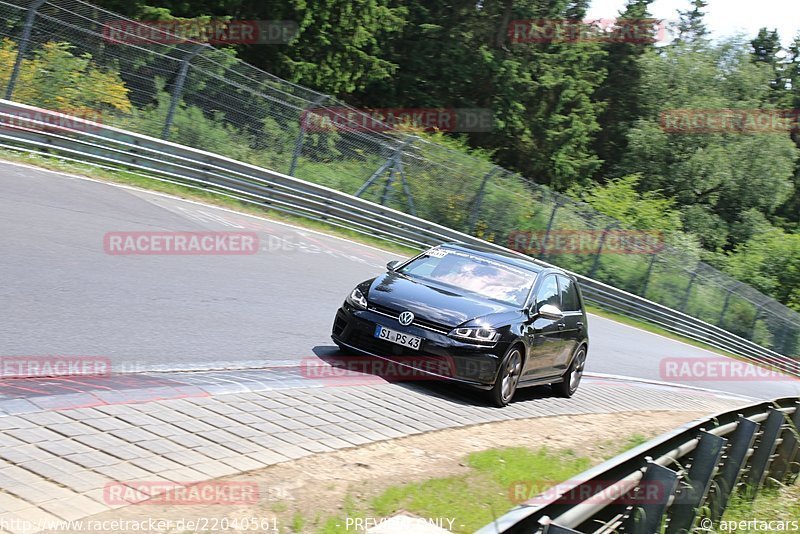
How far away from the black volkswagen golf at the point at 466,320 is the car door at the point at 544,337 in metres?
0.01

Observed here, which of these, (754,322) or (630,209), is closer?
(754,322)

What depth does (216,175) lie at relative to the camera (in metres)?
20.8

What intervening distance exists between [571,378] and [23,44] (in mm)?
11003

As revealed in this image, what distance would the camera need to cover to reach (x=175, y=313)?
10414 mm

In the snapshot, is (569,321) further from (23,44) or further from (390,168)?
(390,168)

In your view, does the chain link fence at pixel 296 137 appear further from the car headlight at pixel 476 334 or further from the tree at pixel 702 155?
the tree at pixel 702 155

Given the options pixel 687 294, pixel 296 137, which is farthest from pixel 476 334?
pixel 687 294

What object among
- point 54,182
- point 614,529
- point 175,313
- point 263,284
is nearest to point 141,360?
point 175,313

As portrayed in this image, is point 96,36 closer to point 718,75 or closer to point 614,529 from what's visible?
point 614,529

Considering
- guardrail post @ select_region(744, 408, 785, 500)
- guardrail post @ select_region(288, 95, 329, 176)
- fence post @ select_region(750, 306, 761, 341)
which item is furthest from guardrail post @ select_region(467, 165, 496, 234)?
guardrail post @ select_region(744, 408, 785, 500)

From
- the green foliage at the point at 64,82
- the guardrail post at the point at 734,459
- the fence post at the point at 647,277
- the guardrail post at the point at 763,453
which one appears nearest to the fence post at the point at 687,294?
the fence post at the point at 647,277

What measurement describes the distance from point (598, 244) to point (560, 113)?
25.2m

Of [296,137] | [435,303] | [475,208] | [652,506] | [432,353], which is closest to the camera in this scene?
[652,506]

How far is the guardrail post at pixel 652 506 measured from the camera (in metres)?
5.03
